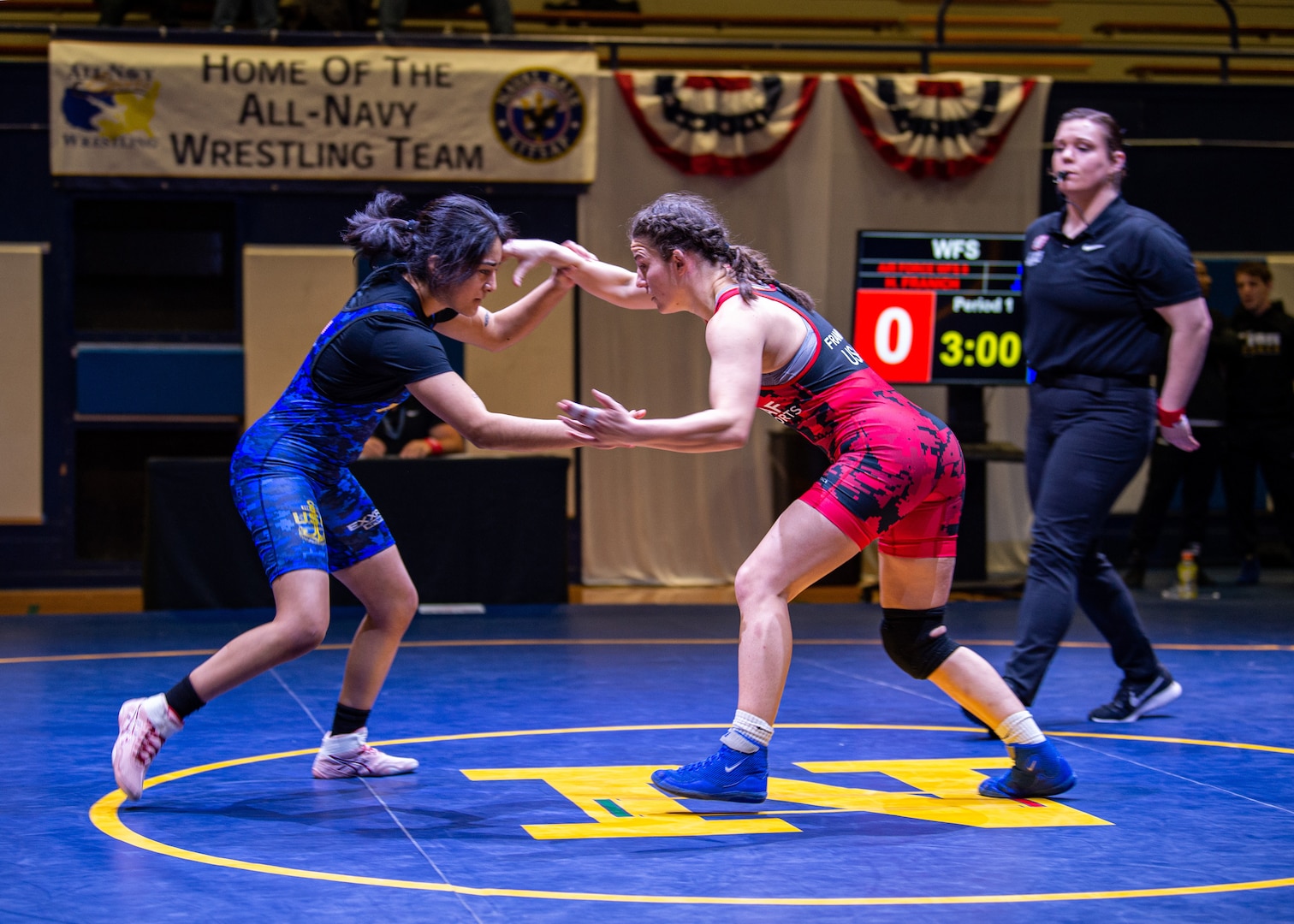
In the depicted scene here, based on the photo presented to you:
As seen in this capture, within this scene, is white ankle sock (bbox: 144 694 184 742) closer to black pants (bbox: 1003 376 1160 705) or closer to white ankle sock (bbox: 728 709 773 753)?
white ankle sock (bbox: 728 709 773 753)

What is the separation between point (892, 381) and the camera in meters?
8.41

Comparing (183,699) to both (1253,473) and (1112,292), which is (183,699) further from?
(1253,473)

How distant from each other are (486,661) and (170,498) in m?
2.41

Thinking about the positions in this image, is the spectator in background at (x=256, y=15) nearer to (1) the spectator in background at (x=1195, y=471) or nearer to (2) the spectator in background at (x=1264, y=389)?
(1) the spectator in background at (x=1195, y=471)

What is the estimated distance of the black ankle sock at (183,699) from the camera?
3592 millimetres

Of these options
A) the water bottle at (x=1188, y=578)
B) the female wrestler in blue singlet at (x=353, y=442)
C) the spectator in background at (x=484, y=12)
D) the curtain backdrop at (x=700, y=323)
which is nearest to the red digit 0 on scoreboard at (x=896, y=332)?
the curtain backdrop at (x=700, y=323)

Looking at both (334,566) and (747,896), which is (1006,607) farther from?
(747,896)

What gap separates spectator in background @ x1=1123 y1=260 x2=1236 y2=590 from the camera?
9016 millimetres

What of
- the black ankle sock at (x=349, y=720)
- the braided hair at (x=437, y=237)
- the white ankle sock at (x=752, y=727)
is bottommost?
the black ankle sock at (x=349, y=720)

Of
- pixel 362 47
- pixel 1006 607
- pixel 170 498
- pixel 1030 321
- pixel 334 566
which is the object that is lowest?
A: pixel 1006 607

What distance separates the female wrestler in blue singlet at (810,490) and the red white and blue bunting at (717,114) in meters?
5.95

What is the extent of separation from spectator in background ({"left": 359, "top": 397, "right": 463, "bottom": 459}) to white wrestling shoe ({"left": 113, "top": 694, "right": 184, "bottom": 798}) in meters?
4.64

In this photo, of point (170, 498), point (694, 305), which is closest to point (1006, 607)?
point (170, 498)

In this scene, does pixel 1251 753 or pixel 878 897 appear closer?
pixel 878 897
